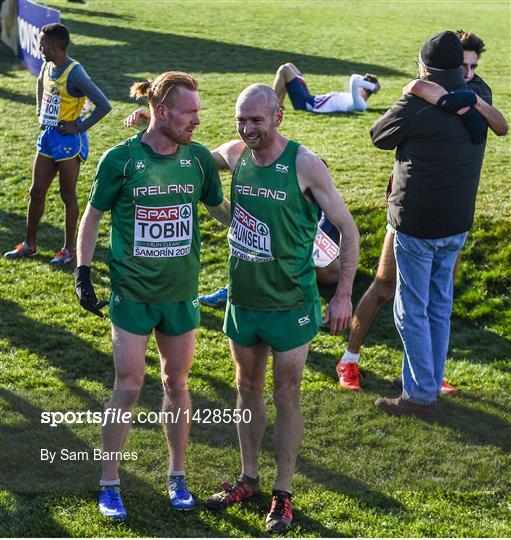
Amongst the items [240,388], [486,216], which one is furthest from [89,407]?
[486,216]

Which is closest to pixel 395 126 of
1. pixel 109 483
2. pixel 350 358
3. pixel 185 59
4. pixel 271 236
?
pixel 271 236

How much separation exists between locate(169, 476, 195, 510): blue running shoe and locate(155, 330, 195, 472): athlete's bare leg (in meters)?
0.15

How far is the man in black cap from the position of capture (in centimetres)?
612

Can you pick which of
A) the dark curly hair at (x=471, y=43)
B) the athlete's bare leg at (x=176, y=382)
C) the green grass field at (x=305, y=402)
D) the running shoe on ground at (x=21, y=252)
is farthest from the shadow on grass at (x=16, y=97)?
the athlete's bare leg at (x=176, y=382)

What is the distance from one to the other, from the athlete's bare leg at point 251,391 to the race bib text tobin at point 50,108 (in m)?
4.38

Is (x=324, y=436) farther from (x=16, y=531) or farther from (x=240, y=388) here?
(x=16, y=531)

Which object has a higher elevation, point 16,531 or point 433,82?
point 433,82

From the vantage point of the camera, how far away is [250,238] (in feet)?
17.0

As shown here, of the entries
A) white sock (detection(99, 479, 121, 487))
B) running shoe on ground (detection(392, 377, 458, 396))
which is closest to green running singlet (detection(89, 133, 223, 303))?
white sock (detection(99, 479, 121, 487))

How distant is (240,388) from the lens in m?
5.40

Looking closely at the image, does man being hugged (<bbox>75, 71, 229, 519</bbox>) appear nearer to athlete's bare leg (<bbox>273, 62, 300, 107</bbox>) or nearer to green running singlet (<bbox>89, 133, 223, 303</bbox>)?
green running singlet (<bbox>89, 133, 223, 303</bbox>)

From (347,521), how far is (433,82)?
2.69 metres

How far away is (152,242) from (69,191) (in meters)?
4.34

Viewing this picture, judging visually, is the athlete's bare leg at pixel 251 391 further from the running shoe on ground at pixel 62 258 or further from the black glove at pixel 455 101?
Answer: the running shoe on ground at pixel 62 258
